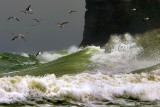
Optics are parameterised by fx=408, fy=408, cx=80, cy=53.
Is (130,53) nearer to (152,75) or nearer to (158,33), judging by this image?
(158,33)

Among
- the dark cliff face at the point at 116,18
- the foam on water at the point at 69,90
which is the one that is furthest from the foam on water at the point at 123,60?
the foam on water at the point at 69,90

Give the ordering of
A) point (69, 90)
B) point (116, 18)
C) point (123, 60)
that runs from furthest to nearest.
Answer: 1. point (116, 18)
2. point (123, 60)
3. point (69, 90)

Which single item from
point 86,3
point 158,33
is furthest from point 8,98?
point 86,3

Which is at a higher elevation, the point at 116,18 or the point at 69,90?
the point at 116,18

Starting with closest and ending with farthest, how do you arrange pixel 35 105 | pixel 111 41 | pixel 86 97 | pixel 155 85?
pixel 35 105
pixel 86 97
pixel 155 85
pixel 111 41

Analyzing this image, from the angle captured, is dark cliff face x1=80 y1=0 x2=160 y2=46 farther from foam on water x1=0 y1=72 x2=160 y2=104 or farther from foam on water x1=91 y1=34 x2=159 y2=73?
foam on water x1=0 y1=72 x2=160 y2=104

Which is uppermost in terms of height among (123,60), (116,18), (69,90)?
(116,18)

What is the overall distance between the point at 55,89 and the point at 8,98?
2715mm

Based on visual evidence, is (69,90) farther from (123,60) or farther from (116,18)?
(116,18)

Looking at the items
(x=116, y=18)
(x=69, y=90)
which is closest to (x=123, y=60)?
(x=69, y=90)

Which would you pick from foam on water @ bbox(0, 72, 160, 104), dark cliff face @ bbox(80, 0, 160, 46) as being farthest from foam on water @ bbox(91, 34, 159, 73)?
foam on water @ bbox(0, 72, 160, 104)

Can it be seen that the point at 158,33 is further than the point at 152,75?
Yes

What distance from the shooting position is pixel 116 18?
56.1m

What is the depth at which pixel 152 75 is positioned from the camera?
80.6 ft
